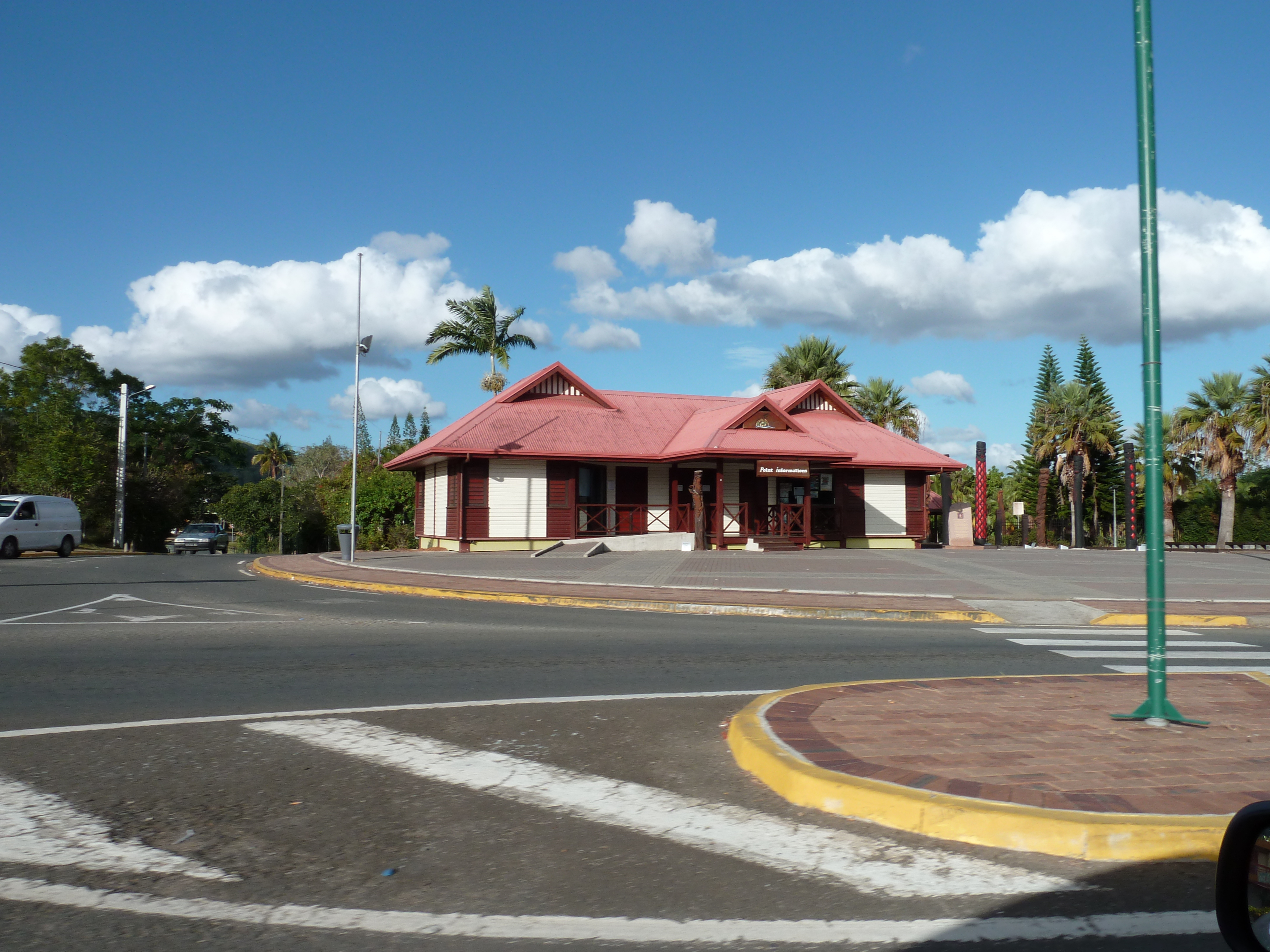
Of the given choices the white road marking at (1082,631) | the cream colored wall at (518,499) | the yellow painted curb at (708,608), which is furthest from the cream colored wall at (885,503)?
the white road marking at (1082,631)

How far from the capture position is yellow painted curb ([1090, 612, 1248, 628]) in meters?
13.8

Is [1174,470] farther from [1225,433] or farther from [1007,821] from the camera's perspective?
[1007,821]

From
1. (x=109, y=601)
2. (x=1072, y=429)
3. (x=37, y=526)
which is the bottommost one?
(x=109, y=601)

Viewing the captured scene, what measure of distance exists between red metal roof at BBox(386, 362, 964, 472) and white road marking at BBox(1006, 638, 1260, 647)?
58.6 feet

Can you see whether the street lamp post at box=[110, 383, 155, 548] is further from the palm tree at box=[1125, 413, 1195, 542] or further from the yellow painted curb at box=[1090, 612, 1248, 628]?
the palm tree at box=[1125, 413, 1195, 542]

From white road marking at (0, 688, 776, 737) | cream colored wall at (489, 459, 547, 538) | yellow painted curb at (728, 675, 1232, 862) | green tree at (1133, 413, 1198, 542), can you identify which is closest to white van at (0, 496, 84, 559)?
cream colored wall at (489, 459, 547, 538)

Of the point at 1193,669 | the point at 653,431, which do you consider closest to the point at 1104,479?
the point at 653,431

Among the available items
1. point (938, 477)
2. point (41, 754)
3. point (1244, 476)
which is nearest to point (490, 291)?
Result: point (938, 477)

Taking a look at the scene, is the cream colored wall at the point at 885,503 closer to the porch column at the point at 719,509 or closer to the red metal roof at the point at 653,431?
the red metal roof at the point at 653,431

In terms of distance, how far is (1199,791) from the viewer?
4.71 meters

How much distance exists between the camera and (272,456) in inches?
3967

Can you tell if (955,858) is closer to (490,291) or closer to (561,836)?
(561,836)

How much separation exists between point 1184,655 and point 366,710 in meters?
8.48

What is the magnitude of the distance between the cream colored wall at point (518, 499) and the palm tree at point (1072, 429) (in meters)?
32.2
